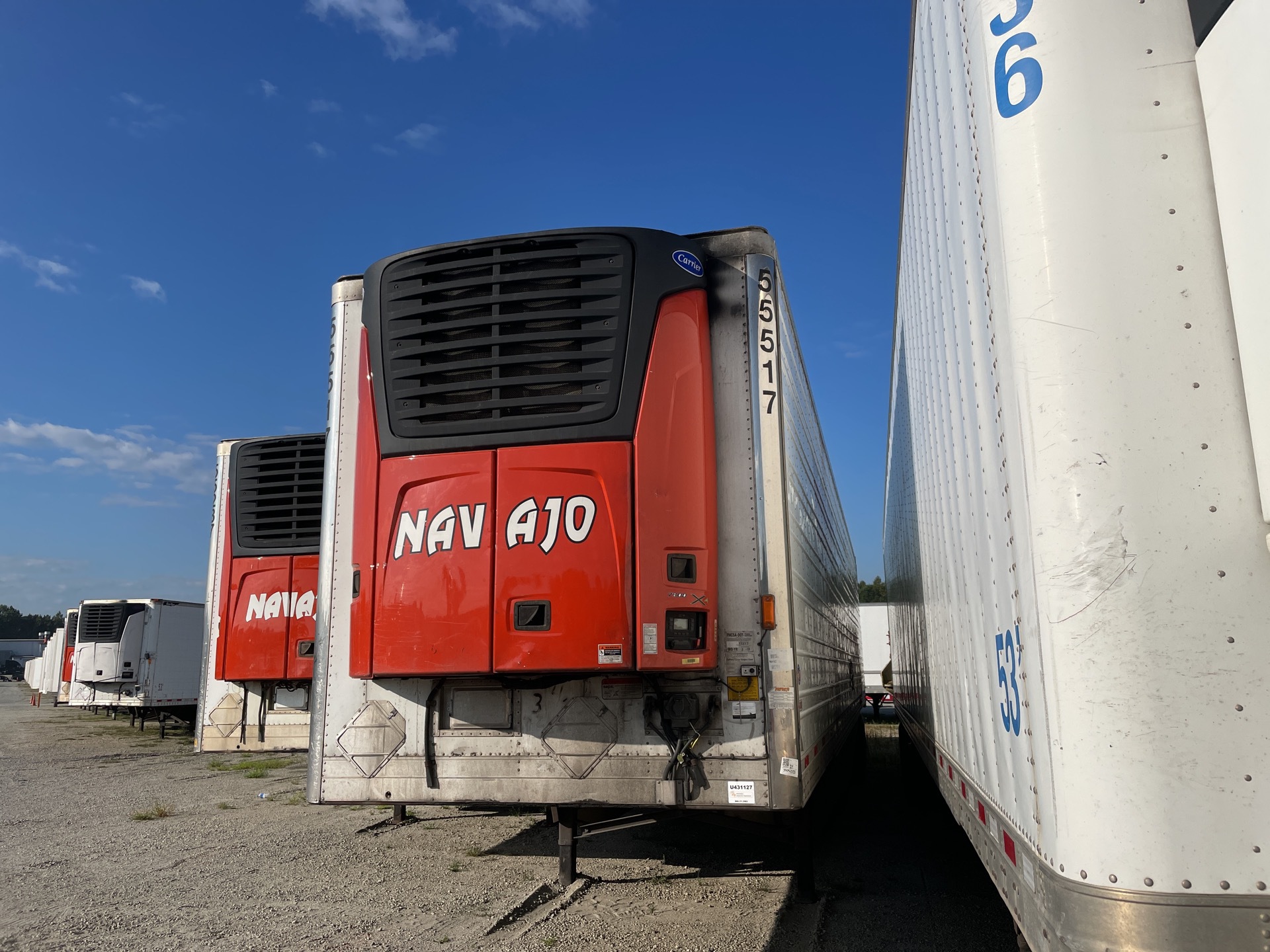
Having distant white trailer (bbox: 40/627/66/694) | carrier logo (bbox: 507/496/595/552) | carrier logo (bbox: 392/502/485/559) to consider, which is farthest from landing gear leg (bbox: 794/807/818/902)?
distant white trailer (bbox: 40/627/66/694)

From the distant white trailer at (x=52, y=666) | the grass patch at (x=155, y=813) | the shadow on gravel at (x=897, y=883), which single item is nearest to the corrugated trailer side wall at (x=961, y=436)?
the shadow on gravel at (x=897, y=883)

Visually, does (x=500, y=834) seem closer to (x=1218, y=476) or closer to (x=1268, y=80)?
(x=1218, y=476)

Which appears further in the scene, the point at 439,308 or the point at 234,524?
the point at 234,524

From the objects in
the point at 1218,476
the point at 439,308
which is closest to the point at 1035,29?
the point at 1218,476

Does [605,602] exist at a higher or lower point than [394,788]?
higher

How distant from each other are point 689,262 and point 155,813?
799cm

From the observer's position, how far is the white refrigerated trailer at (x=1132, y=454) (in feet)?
6.09

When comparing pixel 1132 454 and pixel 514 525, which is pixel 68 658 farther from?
pixel 1132 454

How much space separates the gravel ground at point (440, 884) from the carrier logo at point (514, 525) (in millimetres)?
2161

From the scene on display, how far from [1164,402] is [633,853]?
5.87m

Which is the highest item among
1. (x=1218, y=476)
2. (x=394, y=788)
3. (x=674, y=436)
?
(x=674, y=436)

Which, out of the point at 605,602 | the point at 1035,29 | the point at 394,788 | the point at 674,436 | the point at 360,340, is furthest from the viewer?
the point at 360,340

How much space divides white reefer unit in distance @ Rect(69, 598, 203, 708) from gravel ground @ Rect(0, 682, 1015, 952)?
11118 millimetres

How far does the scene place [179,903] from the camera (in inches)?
217
